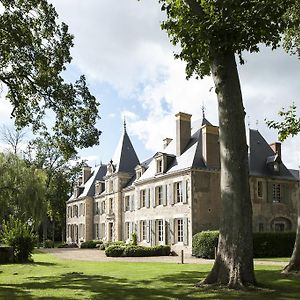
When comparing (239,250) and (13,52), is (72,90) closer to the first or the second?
(13,52)

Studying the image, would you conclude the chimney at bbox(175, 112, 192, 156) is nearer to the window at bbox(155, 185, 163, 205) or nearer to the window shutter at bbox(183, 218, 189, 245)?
the window at bbox(155, 185, 163, 205)

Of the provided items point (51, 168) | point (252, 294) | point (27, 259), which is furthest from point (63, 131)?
point (51, 168)

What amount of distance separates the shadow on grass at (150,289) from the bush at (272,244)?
36.9 feet

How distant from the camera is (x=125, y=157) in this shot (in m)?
41.8

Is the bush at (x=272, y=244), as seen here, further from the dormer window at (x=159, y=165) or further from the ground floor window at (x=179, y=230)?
the dormer window at (x=159, y=165)

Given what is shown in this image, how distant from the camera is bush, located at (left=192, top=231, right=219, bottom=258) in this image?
24.4m

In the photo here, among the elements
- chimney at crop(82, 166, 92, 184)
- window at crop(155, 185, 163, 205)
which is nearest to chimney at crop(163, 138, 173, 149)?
window at crop(155, 185, 163, 205)

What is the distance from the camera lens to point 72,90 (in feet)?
45.9

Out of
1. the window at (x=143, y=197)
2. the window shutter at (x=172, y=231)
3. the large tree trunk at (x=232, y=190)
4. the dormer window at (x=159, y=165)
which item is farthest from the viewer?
the window at (x=143, y=197)

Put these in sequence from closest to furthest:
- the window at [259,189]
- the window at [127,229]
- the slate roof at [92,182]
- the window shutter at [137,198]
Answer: the window at [259,189], the window shutter at [137,198], the window at [127,229], the slate roof at [92,182]

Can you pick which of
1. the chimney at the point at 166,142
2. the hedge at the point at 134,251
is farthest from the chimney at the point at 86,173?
the hedge at the point at 134,251

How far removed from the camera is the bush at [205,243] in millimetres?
24406

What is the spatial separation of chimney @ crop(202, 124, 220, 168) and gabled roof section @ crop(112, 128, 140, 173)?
13782 millimetres

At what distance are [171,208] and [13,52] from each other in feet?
61.9
